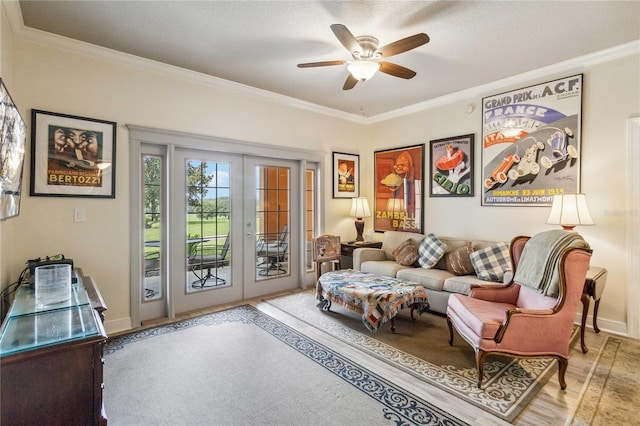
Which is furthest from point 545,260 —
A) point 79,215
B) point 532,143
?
point 79,215

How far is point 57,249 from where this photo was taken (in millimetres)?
2994

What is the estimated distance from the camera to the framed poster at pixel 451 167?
175 inches

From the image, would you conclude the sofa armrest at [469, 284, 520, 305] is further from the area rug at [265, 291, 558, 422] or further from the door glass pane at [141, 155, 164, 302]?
the door glass pane at [141, 155, 164, 302]

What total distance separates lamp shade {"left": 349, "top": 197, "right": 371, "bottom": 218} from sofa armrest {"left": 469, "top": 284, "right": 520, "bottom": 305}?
2583mm

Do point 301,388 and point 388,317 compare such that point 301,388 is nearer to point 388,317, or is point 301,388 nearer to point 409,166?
point 388,317

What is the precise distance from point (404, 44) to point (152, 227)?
10.6ft

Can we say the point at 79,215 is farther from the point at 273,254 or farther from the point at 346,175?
the point at 346,175

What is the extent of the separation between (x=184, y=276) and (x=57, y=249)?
4.26ft

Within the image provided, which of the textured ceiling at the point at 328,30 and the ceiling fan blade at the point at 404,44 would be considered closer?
the ceiling fan blade at the point at 404,44

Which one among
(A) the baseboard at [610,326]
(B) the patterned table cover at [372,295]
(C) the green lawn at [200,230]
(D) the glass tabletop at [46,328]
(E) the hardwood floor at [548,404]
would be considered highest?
(C) the green lawn at [200,230]

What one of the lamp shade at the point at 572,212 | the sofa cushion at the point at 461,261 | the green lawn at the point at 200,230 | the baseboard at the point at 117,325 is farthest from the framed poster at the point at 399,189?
the baseboard at the point at 117,325

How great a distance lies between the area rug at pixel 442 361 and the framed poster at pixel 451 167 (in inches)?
72.7

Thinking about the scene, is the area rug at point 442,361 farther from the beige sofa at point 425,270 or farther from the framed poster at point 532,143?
the framed poster at point 532,143

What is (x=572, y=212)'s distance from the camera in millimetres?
3166
